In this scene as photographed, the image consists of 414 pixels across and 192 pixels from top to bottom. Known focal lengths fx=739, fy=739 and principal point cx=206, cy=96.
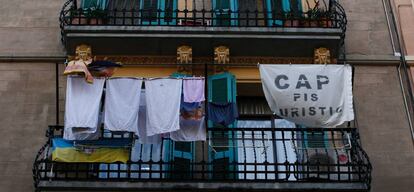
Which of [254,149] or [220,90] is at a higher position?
[220,90]

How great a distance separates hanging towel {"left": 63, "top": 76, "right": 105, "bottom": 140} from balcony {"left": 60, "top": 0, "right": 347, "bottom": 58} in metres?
1.55

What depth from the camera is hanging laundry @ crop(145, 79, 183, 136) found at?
44.1 feet

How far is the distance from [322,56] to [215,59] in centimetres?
221

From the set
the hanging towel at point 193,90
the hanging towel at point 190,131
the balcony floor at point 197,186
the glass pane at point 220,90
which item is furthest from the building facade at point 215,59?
the hanging towel at point 193,90

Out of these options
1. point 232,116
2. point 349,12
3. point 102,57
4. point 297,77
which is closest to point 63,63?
point 102,57

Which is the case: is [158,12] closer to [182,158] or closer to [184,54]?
[184,54]

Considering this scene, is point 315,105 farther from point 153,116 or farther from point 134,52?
point 134,52

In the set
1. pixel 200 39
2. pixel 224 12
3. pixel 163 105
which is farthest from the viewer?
pixel 224 12

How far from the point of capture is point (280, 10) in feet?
52.9

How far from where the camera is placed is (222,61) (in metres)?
15.1

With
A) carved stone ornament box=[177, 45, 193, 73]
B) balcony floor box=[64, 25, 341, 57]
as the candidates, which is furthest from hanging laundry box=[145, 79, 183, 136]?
balcony floor box=[64, 25, 341, 57]

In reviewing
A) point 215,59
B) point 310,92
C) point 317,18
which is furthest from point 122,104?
point 317,18

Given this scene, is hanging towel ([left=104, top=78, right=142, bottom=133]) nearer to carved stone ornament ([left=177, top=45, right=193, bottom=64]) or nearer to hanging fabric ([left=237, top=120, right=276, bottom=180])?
carved stone ornament ([left=177, top=45, right=193, bottom=64])

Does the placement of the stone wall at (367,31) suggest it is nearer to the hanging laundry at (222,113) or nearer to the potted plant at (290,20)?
the potted plant at (290,20)
